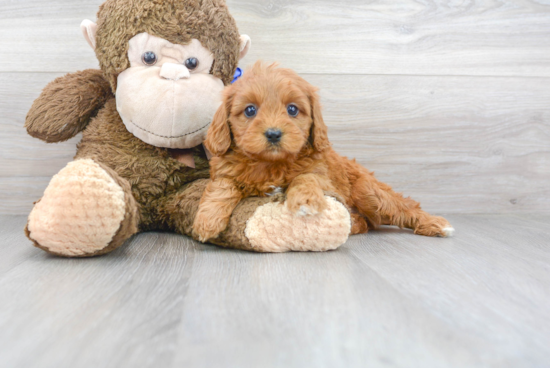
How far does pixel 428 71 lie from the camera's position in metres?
1.73

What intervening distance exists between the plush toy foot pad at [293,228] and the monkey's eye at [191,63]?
0.47m

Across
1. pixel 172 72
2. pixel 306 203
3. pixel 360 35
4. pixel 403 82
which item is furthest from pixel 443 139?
pixel 172 72

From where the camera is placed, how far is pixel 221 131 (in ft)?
3.58

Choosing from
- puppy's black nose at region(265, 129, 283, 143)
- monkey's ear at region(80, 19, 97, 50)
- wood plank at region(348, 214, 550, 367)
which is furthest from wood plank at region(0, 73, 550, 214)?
puppy's black nose at region(265, 129, 283, 143)

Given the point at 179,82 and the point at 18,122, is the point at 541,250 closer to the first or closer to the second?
the point at 179,82

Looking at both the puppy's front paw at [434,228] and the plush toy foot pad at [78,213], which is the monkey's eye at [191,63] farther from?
the puppy's front paw at [434,228]

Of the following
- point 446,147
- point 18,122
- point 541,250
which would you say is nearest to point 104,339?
point 541,250

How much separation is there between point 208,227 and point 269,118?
0.97 feet

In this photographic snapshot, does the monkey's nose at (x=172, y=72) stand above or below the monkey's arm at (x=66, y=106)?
above

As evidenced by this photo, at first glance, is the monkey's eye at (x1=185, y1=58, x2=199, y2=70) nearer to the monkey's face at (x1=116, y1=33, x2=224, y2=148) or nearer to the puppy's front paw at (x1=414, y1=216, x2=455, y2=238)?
the monkey's face at (x1=116, y1=33, x2=224, y2=148)

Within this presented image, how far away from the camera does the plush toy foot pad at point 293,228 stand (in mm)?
1036

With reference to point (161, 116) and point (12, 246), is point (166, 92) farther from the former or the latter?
point (12, 246)

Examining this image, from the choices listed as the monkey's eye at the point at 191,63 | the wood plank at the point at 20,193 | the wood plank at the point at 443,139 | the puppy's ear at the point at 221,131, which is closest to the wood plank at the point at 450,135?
the wood plank at the point at 443,139

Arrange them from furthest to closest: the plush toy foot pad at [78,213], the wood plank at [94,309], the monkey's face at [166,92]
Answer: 1. the monkey's face at [166,92]
2. the plush toy foot pad at [78,213]
3. the wood plank at [94,309]
